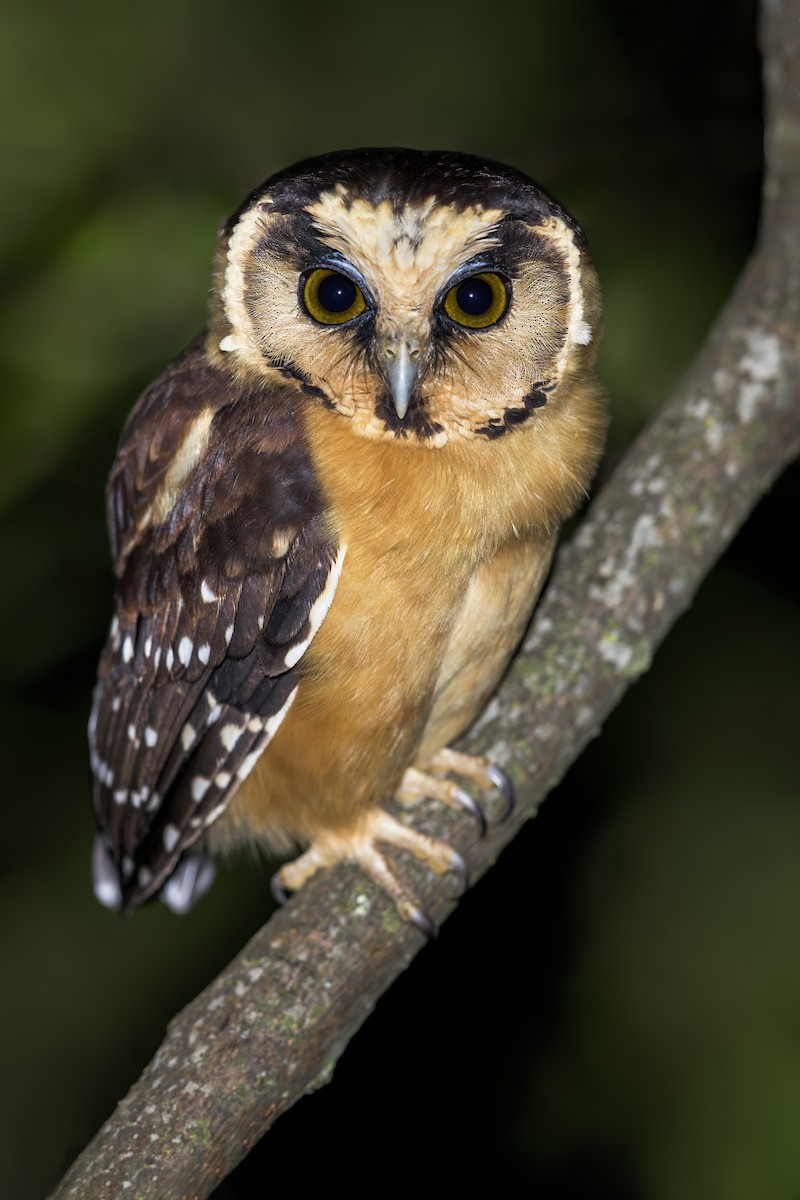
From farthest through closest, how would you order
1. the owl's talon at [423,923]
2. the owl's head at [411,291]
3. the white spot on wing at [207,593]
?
the owl's talon at [423,923], the white spot on wing at [207,593], the owl's head at [411,291]

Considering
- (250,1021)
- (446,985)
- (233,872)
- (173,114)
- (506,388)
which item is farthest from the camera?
(233,872)

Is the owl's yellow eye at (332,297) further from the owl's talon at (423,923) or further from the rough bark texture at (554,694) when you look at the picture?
the owl's talon at (423,923)

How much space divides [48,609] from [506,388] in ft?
4.60

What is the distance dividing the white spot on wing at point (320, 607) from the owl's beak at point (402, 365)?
304mm

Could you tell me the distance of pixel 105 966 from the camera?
298 cm

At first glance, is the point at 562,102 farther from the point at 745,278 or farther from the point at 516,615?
the point at 516,615

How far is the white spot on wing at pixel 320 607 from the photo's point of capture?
6.49ft

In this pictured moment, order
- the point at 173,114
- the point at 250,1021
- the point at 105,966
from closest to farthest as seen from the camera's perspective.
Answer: the point at 250,1021
the point at 173,114
the point at 105,966

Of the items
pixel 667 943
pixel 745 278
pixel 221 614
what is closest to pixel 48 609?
pixel 221 614

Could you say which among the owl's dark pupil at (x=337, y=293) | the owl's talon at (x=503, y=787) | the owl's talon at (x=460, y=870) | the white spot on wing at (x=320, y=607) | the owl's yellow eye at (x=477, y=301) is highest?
the owl's yellow eye at (x=477, y=301)

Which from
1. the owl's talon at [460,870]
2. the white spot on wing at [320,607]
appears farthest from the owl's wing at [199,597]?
the owl's talon at [460,870]

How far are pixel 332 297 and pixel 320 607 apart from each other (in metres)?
0.52

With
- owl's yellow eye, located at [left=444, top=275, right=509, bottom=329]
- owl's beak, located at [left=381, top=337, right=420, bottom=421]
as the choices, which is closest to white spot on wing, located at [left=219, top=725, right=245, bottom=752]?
owl's beak, located at [left=381, top=337, right=420, bottom=421]

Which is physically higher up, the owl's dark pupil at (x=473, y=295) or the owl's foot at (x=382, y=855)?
the owl's dark pupil at (x=473, y=295)
